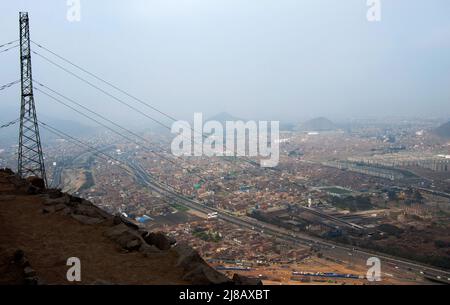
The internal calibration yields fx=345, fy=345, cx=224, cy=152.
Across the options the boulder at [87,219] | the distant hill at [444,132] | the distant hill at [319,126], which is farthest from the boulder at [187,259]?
the distant hill at [319,126]

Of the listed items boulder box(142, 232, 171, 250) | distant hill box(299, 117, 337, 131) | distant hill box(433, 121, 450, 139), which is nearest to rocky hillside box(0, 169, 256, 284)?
boulder box(142, 232, 171, 250)

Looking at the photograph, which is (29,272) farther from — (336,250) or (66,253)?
(336,250)

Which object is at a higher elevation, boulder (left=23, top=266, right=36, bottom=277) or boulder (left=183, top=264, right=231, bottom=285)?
boulder (left=23, top=266, right=36, bottom=277)

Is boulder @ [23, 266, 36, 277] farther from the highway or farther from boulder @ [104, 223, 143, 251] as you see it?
the highway

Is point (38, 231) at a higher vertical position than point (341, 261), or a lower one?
higher

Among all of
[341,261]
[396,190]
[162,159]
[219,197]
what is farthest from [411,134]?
[341,261]
